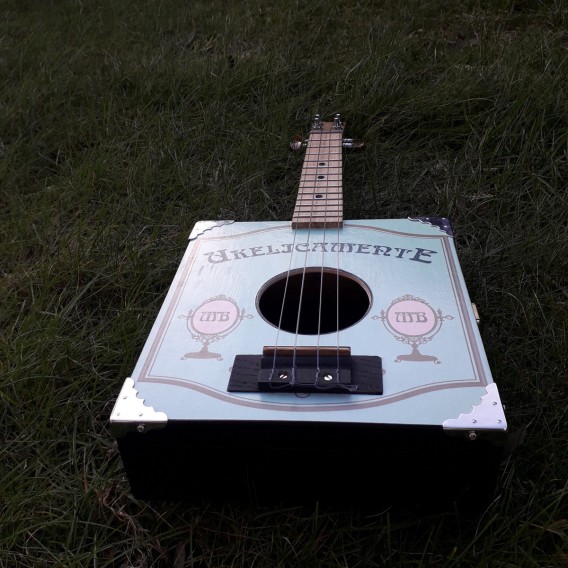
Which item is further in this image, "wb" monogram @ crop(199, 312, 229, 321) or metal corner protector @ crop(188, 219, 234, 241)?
metal corner protector @ crop(188, 219, 234, 241)

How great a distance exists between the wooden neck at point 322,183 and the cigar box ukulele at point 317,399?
0.69 ft

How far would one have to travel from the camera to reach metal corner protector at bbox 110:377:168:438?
96cm

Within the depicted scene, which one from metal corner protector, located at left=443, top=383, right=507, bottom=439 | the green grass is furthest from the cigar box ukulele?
the green grass

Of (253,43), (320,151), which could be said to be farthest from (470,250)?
(253,43)

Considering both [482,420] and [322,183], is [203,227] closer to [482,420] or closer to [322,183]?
[322,183]

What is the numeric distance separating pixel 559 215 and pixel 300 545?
1365 millimetres

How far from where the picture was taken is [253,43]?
9.86ft

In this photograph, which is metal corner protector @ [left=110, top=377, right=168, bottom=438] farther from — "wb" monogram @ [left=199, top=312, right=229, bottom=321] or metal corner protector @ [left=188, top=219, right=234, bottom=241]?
metal corner protector @ [left=188, top=219, right=234, bottom=241]

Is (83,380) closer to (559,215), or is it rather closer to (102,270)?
(102,270)

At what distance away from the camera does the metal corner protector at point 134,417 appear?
964 mm

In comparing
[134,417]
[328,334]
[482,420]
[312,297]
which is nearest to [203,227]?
[312,297]

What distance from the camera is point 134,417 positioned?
97 centimetres

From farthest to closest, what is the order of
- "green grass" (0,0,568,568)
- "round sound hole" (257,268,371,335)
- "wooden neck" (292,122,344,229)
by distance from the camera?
"wooden neck" (292,122,344,229)
"round sound hole" (257,268,371,335)
"green grass" (0,0,568,568)

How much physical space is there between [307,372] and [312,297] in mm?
397
